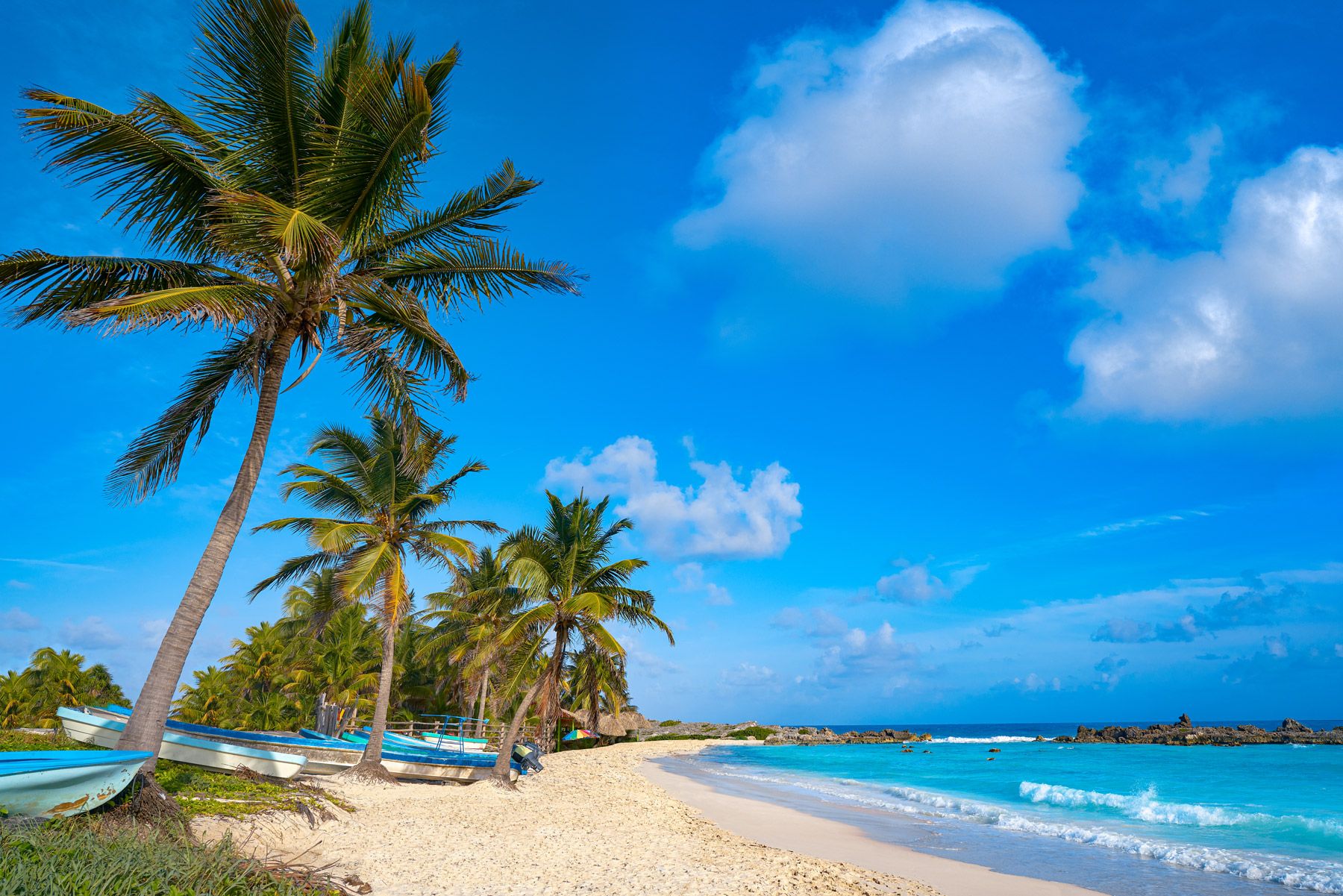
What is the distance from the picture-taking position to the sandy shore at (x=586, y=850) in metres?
7.92

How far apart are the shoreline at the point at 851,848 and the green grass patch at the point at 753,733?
7098 centimetres

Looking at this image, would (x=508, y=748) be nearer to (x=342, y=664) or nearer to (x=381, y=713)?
(x=381, y=713)

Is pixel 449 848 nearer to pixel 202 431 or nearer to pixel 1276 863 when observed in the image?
pixel 202 431

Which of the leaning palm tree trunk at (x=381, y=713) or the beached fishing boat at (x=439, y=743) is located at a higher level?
the leaning palm tree trunk at (x=381, y=713)

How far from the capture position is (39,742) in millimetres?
15047

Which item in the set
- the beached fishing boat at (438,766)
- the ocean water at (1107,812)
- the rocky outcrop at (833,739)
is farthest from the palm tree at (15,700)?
the rocky outcrop at (833,739)

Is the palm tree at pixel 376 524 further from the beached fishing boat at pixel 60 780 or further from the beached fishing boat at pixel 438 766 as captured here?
the beached fishing boat at pixel 60 780

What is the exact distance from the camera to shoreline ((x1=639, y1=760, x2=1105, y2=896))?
9.70m

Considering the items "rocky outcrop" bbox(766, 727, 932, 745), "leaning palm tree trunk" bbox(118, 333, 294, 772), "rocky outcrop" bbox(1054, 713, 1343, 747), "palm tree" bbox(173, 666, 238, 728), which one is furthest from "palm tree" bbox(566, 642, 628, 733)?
"rocky outcrop" bbox(766, 727, 932, 745)

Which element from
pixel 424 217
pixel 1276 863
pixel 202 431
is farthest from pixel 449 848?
pixel 1276 863

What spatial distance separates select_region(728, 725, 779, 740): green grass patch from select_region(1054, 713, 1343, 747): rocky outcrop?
34543 mm

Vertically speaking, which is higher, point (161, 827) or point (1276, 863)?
point (161, 827)

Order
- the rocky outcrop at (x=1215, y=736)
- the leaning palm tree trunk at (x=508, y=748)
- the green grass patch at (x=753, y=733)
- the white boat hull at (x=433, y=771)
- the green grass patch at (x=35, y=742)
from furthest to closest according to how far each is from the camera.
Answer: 1. the green grass patch at (x=753, y=733)
2. the rocky outcrop at (x=1215, y=736)
3. the leaning palm tree trunk at (x=508, y=748)
4. the white boat hull at (x=433, y=771)
5. the green grass patch at (x=35, y=742)

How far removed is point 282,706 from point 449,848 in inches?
1005
